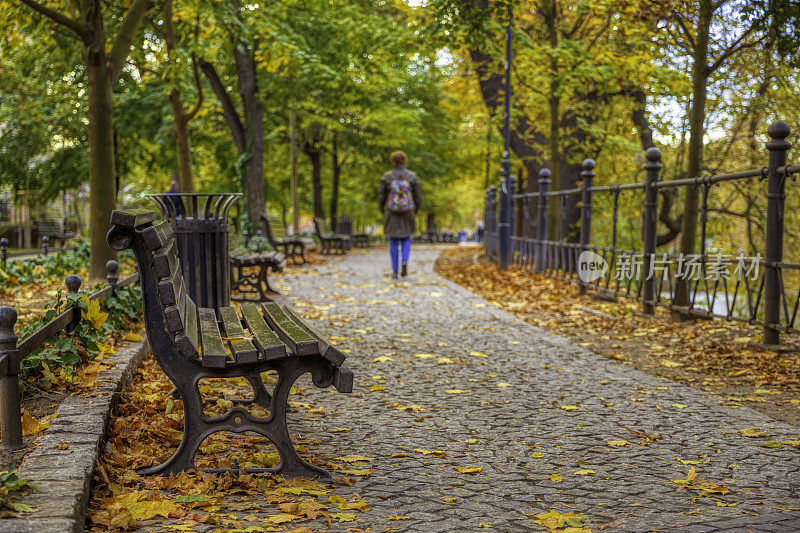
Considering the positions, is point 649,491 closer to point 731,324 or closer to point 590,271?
point 731,324

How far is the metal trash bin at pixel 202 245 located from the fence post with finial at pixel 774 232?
4.90 m

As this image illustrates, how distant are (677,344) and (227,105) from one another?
14958 mm

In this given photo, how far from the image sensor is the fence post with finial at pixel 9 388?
3.53 meters

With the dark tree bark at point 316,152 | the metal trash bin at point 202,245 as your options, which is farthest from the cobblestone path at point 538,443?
the dark tree bark at point 316,152

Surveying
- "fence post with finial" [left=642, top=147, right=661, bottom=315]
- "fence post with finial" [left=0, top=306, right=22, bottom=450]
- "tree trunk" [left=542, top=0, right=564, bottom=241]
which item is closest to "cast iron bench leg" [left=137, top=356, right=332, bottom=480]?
"fence post with finial" [left=0, top=306, right=22, bottom=450]

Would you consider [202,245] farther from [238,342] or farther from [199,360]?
[199,360]

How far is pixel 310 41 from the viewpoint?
63.9ft

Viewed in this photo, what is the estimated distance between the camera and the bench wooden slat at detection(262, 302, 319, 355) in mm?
3646

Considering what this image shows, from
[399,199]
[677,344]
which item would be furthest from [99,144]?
[677,344]

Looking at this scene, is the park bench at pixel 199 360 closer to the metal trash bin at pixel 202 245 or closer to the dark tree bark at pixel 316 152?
the metal trash bin at pixel 202 245

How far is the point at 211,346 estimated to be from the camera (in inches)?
147

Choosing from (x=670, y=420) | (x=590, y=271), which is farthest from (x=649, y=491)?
(x=590, y=271)

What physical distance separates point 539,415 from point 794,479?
1.63 metres

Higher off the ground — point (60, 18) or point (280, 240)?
point (60, 18)
